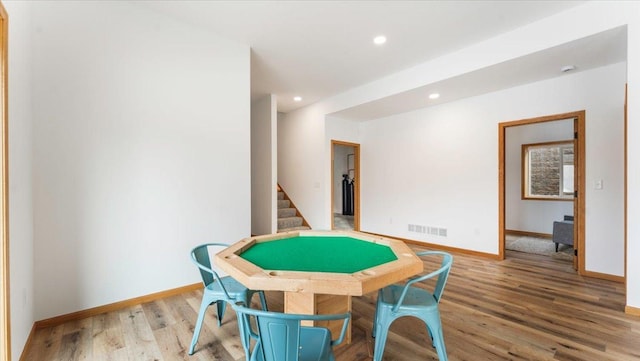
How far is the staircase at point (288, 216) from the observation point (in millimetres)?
5550

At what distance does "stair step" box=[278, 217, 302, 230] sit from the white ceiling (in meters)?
2.79

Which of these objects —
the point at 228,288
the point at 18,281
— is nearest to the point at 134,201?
the point at 18,281

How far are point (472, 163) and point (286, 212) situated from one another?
12.0 ft

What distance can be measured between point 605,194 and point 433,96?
97.4 inches

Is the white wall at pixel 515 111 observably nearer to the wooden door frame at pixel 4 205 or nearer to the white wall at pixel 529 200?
the white wall at pixel 529 200

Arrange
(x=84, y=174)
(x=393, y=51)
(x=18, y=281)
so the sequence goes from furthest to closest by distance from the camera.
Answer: (x=393, y=51), (x=84, y=174), (x=18, y=281)

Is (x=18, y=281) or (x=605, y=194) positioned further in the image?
(x=605, y=194)

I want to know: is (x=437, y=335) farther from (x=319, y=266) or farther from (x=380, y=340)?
(x=319, y=266)

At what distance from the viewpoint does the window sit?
5664 millimetres

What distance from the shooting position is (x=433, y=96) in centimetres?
440

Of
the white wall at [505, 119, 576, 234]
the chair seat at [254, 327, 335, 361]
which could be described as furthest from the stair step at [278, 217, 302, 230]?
the white wall at [505, 119, 576, 234]

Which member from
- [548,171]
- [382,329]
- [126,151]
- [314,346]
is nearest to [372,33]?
[126,151]

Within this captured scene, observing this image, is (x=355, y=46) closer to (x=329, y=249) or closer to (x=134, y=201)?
(x=329, y=249)

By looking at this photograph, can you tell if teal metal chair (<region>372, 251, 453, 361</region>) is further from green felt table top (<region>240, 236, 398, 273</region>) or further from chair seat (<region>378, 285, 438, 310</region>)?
green felt table top (<region>240, 236, 398, 273</region>)
